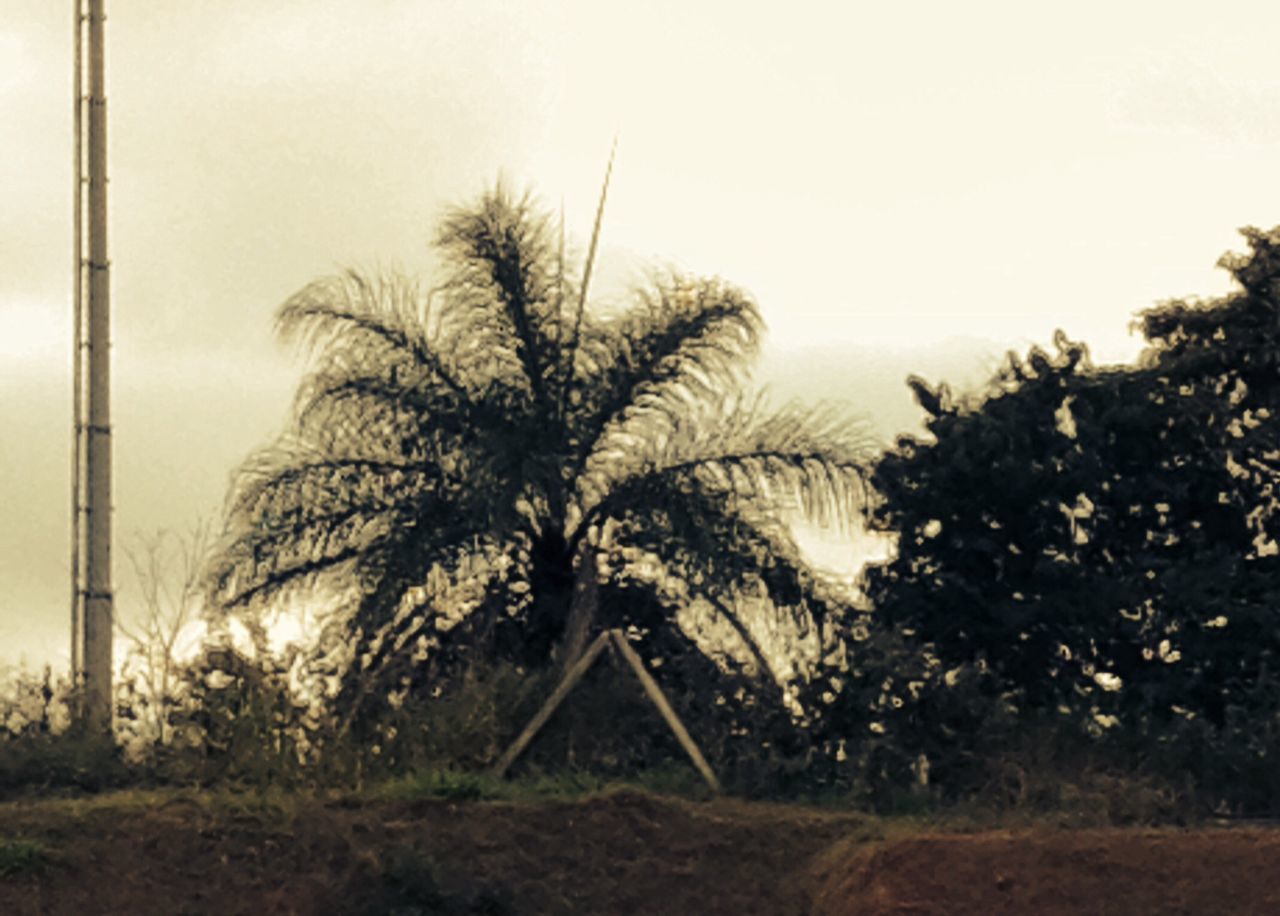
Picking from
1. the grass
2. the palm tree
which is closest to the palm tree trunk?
the palm tree

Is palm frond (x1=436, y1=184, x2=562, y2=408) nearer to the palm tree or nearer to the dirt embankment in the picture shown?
the palm tree

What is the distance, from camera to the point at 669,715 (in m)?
15.5

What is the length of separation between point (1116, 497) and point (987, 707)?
3596 millimetres

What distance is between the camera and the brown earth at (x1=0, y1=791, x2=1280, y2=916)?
446 inches

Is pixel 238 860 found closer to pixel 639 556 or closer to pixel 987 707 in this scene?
pixel 987 707

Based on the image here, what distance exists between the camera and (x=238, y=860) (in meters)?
12.0

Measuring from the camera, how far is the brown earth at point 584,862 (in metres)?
11.3

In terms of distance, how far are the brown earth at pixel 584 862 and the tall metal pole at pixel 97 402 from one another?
477 cm

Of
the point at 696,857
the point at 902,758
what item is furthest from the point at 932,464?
the point at 696,857

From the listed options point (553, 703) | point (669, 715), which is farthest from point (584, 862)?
point (553, 703)

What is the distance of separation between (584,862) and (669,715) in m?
3.47

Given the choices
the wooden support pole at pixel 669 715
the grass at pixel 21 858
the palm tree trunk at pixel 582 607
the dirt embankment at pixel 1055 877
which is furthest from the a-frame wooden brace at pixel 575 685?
the grass at pixel 21 858

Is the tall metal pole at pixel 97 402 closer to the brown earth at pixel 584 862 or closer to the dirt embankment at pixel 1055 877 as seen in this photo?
the brown earth at pixel 584 862

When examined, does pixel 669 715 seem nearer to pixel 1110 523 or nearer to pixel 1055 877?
pixel 1055 877
